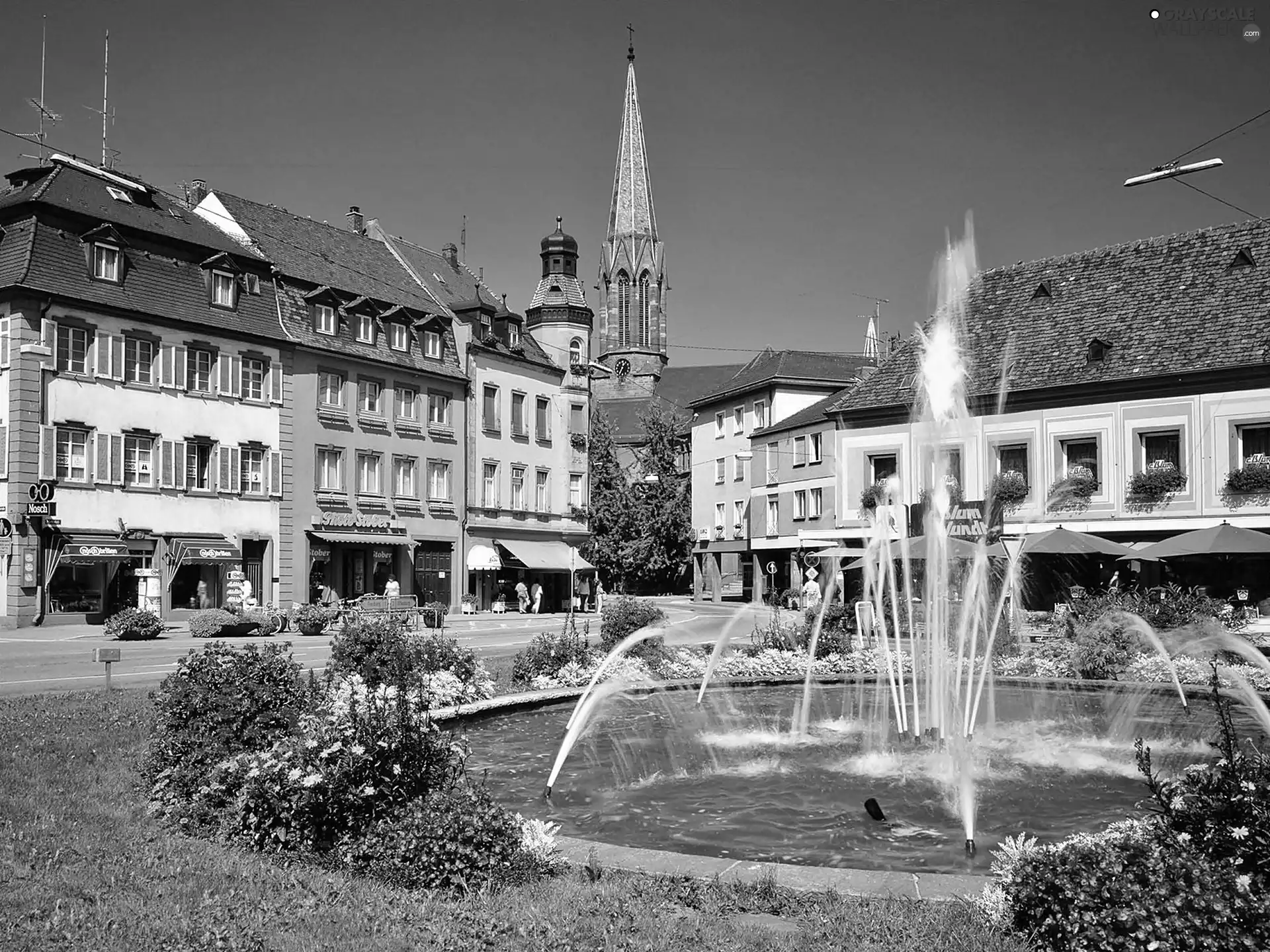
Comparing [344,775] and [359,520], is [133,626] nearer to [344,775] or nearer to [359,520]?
[359,520]

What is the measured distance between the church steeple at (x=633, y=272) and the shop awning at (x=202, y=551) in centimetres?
10037

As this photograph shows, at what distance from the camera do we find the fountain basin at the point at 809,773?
9.36 meters

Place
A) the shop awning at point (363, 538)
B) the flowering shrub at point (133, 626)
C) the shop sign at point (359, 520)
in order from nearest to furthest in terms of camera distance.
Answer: the flowering shrub at point (133, 626) → the shop awning at point (363, 538) → the shop sign at point (359, 520)

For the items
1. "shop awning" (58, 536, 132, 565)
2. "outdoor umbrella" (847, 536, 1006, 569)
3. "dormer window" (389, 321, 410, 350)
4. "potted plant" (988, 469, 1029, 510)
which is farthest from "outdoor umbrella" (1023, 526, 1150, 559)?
"dormer window" (389, 321, 410, 350)

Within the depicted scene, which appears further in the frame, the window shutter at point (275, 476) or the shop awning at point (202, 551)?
the window shutter at point (275, 476)

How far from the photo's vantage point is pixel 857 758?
511 inches

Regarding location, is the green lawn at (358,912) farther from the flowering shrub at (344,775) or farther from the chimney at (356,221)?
the chimney at (356,221)

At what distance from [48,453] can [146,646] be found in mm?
11876

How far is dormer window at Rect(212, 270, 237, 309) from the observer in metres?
44.4

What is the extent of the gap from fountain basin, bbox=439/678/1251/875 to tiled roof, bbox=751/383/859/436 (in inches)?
1672

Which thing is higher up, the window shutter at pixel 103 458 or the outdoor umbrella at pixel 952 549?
the window shutter at pixel 103 458

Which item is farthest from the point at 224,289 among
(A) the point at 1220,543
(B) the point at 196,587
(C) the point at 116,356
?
(A) the point at 1220,543

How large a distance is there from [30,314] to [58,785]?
3202cm

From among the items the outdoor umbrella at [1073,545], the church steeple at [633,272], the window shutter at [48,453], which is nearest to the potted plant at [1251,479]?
the outdoor umbrella at [1073,545]
